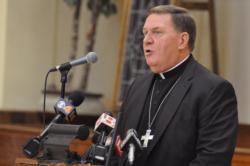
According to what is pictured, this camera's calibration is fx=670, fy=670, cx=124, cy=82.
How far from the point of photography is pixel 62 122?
3385 millimetres

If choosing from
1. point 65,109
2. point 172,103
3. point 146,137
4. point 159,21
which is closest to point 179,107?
point 172,103

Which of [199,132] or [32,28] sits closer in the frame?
[199,132]

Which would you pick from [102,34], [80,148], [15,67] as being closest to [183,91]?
[80,148]

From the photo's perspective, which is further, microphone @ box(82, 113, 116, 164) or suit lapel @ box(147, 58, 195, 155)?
suit lapel @ box(147, 58, 195, 155)

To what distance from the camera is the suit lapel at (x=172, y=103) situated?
11.0ft

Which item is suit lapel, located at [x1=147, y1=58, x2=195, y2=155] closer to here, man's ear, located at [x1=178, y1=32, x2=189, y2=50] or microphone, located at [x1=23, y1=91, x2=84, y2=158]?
man's ear, located at [x1=178, y1=32, x2=189, y2=50]

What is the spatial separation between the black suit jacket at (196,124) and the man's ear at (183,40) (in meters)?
0.10

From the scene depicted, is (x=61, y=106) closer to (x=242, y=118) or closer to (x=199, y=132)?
(x=199, y=132)

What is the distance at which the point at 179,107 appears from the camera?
3342 millimetres

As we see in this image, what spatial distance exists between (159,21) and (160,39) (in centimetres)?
9

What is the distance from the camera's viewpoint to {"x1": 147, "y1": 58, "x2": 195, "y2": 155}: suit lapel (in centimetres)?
334

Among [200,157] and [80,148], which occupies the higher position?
[200,157]

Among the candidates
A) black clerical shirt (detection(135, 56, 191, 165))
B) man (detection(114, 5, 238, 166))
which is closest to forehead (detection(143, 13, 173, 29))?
man (detection(114, 5, 238, 166))

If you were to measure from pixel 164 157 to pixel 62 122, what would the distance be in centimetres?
54
